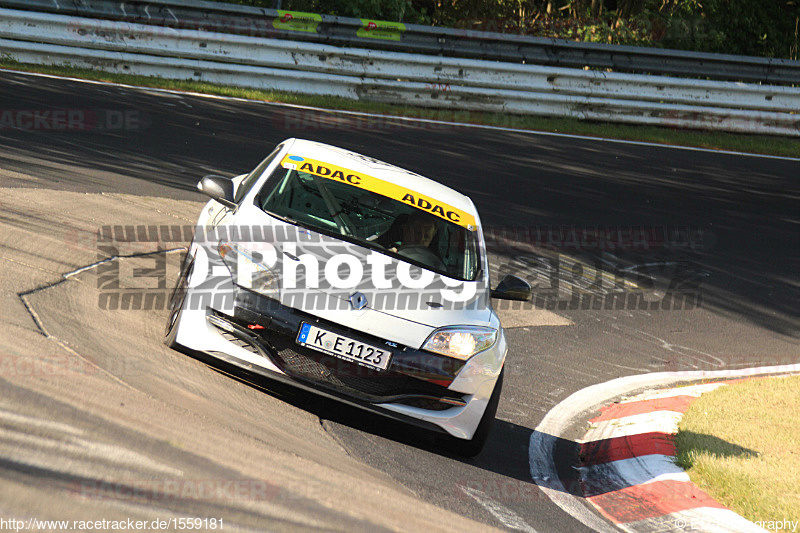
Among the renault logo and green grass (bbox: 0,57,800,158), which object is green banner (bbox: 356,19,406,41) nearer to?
green grass (bbox: 0,57,800,158)

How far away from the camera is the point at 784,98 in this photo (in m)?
16.0

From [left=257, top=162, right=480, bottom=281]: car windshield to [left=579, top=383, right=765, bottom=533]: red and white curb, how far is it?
151 centimetres

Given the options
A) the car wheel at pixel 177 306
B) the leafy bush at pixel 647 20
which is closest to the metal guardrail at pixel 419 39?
the leafy bush at pixel 647 20

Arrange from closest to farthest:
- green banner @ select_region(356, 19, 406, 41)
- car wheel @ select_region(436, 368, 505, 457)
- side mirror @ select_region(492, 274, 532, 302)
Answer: car wheel @ select_region(436, 368, 505, 457) < side mirror @ select_region(492, 274, 532, 302) < green banner @ select_region(356, 19, 406, 41)

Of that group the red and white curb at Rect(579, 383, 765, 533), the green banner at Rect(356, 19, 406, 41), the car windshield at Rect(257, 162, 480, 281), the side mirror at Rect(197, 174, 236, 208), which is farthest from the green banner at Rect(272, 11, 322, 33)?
the red and white curb at Rect(579, 383, 765, 533)

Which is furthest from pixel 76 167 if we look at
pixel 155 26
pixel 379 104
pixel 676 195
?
pixel 676 195

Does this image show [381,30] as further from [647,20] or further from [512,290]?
[512,290]

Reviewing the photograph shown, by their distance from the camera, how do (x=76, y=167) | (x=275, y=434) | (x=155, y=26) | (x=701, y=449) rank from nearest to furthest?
1. (x=275, y=434)
2. (x=701, y=449)
3. (x=76, y=167)
4. (x=155, y=26)

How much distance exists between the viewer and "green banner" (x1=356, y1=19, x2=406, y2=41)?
47.4 feet

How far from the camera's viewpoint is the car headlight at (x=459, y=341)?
4.70 meters

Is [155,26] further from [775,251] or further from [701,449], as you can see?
[701,449]

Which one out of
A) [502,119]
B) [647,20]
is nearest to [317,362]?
[502,119]

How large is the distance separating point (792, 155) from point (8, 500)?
15.5 meters

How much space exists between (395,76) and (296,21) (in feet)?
6.11
